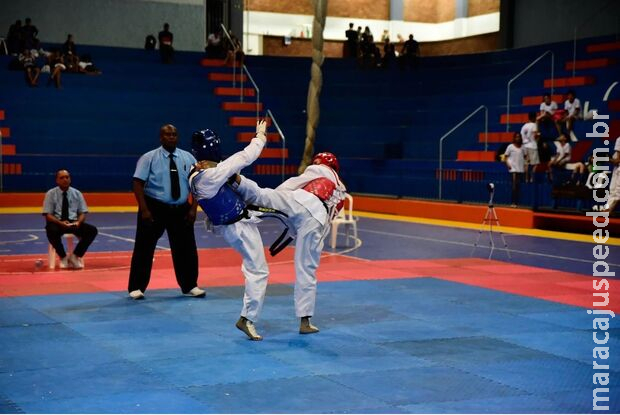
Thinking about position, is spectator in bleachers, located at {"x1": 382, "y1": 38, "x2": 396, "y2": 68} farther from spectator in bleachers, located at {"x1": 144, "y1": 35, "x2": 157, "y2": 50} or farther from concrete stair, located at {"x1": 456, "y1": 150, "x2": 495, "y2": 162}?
spectator in bleachers, located at {"x1": 144, "y1": 35, "x2": 157, "y2": 50}

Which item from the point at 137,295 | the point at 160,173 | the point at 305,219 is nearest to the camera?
the point at 305,219

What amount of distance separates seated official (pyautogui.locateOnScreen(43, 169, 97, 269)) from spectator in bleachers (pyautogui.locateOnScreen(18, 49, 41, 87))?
62.2 ft

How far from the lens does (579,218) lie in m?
21.5

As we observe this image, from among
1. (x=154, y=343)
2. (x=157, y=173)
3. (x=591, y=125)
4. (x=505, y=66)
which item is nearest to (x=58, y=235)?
(x=157, y=173)

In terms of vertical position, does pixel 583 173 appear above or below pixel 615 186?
above

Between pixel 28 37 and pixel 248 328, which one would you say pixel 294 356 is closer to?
pixel 248 328

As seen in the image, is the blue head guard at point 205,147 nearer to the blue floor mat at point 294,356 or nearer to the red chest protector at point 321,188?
the red chest protector at point 321,188

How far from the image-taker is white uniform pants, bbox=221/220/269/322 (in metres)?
9.38

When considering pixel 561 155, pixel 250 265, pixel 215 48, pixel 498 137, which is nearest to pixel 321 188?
pixel 250 265

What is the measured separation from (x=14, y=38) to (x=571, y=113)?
1873 cm

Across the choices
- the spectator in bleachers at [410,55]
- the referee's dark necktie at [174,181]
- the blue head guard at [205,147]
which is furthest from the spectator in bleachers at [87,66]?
the blue head guard at [205,147]

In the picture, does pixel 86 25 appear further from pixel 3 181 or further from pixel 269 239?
pixel 269 239

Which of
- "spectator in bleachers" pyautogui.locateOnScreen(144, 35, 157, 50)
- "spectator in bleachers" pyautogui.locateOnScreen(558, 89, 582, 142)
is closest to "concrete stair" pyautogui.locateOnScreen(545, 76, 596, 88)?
"spectator in bleachers" pyautogui.locateOnScreen(558, 89, 582, 142)

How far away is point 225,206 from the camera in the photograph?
9328mm
